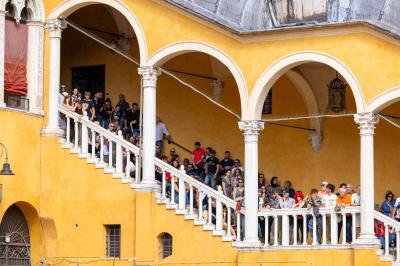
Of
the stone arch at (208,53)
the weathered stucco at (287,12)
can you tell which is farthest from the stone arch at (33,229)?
the weathered stucco at (287,12)

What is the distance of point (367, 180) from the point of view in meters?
33.2

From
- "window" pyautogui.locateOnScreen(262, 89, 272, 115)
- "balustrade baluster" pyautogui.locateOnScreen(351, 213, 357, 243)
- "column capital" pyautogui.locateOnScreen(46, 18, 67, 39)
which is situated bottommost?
"balustrade baluster" pyautogui.locateOnScreen(351, 213, 357, 243)

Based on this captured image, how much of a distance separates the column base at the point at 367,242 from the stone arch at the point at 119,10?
22.4ft

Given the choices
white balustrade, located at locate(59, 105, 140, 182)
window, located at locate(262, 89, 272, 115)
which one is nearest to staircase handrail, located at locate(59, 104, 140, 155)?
white balustrade, located at locate(59, 105, 140, 182)

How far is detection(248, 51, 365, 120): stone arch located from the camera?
1319 inches

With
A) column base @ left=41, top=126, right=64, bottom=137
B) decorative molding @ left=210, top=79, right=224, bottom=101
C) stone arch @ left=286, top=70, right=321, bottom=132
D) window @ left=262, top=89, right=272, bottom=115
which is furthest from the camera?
decorative molding @ left=210, top=79, right=224, bottom=101

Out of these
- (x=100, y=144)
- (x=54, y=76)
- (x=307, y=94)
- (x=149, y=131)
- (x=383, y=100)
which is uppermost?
(x=54, y=76)

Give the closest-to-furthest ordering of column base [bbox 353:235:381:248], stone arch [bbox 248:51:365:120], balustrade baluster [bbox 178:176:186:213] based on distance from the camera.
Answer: column base [bbox 353:235:381:248] → stone arch [bbox 248:51:365:120] → balustrade baluster [bbox 178:176:186:213]

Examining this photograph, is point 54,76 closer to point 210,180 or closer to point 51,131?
point 51,131

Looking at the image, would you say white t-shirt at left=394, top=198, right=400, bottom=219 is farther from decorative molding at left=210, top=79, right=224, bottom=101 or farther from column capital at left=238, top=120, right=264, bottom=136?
decorative molding at left=210, top=79, right=224, bottom=101

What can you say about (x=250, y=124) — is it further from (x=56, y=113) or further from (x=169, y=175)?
(x=56, y=113)

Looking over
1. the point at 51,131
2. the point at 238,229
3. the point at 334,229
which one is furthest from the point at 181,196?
the point at 334,229

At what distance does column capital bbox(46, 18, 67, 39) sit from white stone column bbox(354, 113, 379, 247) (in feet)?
26.3

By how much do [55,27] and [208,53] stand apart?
167 inches
